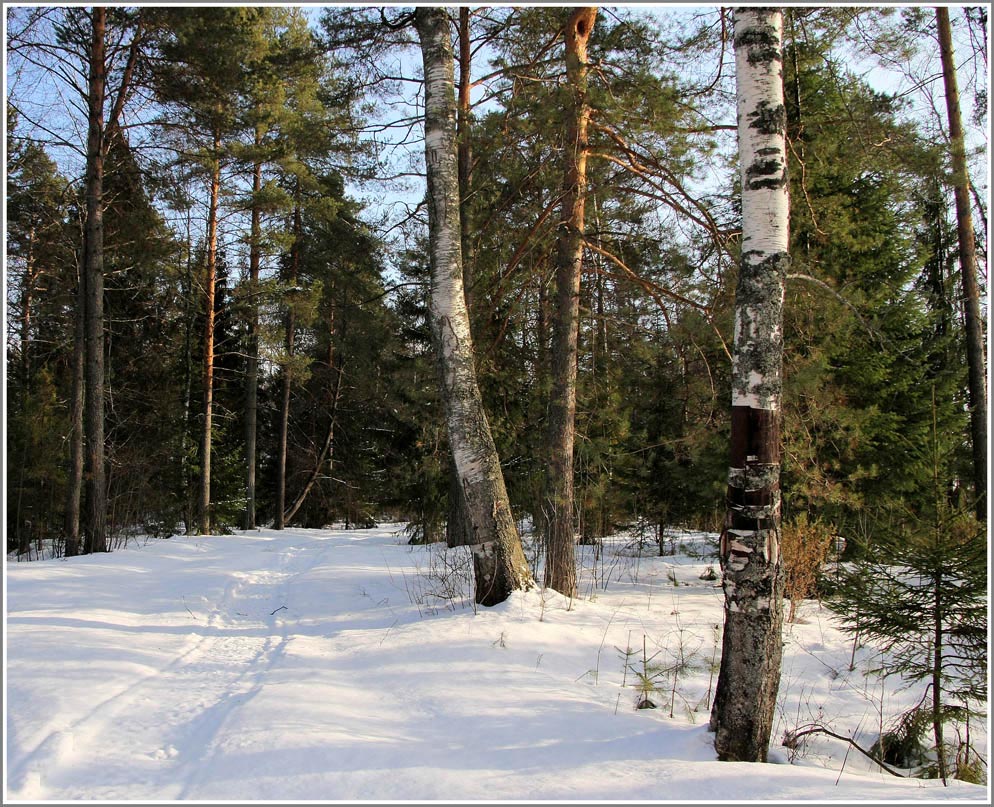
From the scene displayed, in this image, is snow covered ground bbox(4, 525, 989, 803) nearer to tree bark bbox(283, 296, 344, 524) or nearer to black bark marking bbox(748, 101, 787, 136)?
black bark marking bbox(748, 101, 787, 136)

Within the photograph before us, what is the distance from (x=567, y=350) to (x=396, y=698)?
421 centimetres

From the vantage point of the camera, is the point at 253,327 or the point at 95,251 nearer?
the point at 95,251

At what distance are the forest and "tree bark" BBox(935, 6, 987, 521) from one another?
2.3 inches

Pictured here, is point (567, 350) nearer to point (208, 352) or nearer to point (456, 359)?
point (456, 359)

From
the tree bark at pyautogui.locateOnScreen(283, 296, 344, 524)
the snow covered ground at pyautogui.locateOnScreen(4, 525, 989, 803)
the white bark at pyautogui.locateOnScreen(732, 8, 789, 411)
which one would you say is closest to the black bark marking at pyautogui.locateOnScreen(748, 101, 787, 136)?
the white bark at pyautogui.locateOnScreen(732, 8, 789, 411)

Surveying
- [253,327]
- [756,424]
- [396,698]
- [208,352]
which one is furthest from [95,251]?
[756,424]

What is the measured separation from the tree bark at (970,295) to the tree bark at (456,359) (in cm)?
904

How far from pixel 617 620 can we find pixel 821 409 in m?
3.56

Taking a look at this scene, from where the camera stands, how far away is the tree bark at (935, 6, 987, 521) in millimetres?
10625

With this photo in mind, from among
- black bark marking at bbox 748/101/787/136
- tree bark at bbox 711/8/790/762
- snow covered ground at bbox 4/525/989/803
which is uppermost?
black bark marking at bbox 748/101/787/136

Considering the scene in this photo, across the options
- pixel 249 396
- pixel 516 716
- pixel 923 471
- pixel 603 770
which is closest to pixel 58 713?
pixel 516 716

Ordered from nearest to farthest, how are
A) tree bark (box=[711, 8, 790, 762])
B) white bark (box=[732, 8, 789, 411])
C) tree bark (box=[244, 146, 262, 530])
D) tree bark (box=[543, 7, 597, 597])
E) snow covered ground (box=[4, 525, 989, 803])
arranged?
snow covered ground (box=[4, 525, 989, 803])
tree bark (box=[711, 8, 790, 762])
white bark (box=[732, 8, 789, 411])
tree bark (box=[543, 7, 597, 597])
tree bark (box=[244, 146, 262, 530])

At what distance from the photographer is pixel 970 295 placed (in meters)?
10.8

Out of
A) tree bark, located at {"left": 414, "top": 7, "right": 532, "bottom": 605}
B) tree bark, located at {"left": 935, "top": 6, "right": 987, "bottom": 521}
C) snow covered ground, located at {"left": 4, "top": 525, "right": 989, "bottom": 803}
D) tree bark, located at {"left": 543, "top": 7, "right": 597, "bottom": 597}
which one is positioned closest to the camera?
snow covered ground, located at {"left": 4, "top": 525, "right": 989, "bottom": 803}
